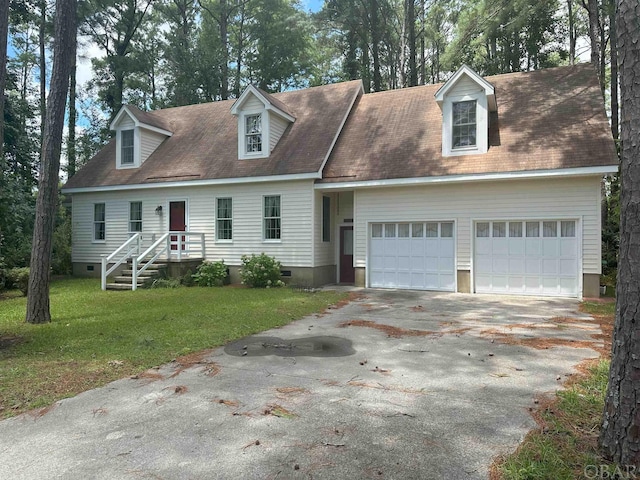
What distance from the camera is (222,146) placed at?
17172mm

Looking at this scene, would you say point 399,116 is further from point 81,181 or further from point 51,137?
point 81,181

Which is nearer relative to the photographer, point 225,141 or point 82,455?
point 82,455

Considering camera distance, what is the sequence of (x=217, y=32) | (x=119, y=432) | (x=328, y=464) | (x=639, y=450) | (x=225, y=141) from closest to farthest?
(x=639, y=450) < (x=328, y=464) < (x=119, y=432) < (x=225, y=141) < (x=217, y=32)

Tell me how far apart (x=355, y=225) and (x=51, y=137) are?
890 centimetres

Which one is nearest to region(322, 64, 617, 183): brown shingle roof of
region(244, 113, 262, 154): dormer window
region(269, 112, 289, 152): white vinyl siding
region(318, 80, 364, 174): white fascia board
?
region(318, 80, 364, 174): white fascia board

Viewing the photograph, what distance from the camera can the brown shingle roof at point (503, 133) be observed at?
1204cm

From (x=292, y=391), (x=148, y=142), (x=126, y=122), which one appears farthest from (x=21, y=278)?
(x=292, y=391)

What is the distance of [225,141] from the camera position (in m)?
17.4

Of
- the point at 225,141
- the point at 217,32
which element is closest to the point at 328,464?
the point at 225,141

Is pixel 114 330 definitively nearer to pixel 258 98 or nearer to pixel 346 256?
pixel 346 256

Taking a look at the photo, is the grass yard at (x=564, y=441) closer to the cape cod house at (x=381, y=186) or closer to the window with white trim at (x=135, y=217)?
the cape cod house at (x=381, y=186)

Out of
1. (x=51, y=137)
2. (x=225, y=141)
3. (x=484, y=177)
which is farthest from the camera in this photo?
(x=225, y=141)

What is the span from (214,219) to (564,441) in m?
14.2

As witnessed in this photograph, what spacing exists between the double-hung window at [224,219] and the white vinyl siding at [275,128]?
8.44 ft
